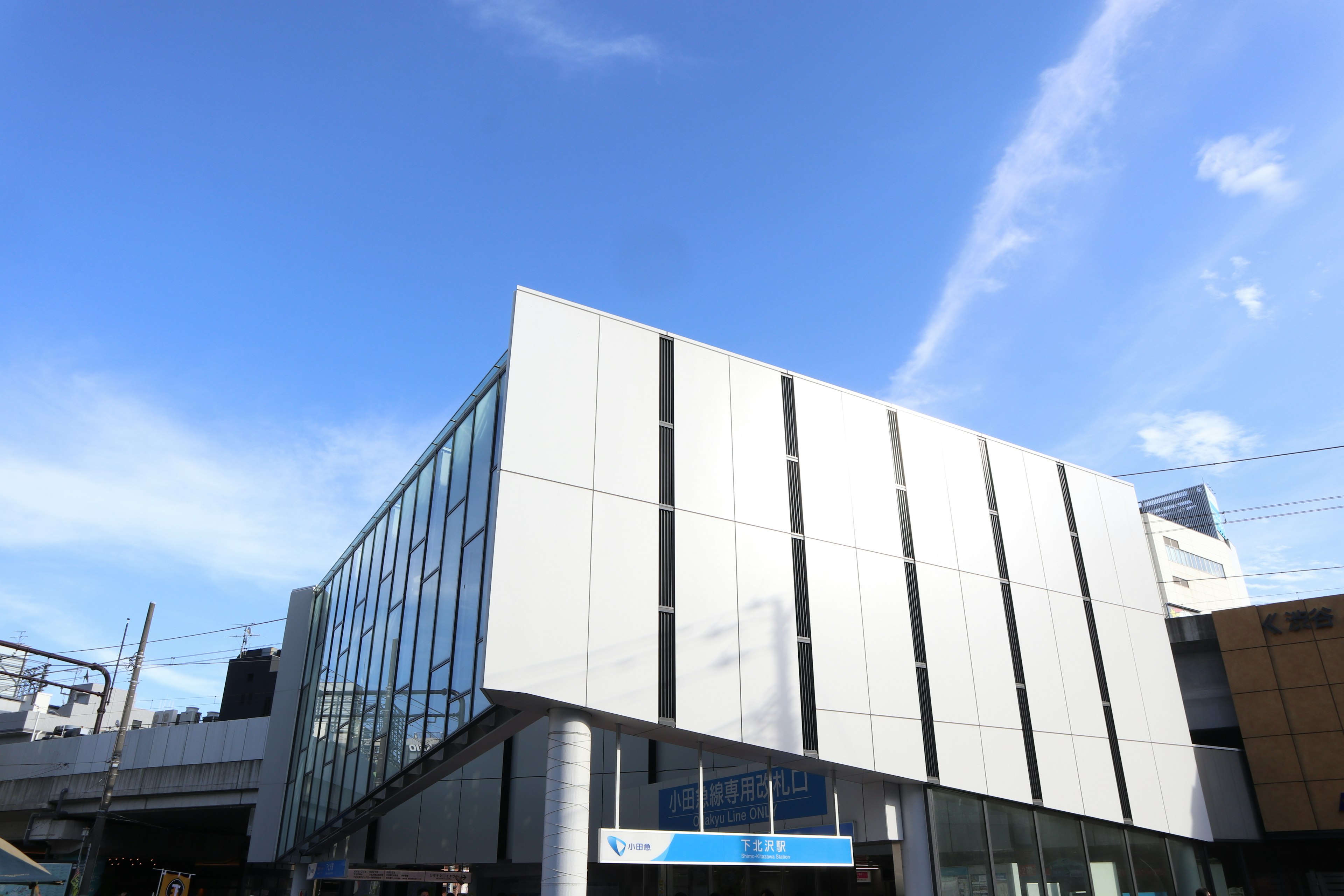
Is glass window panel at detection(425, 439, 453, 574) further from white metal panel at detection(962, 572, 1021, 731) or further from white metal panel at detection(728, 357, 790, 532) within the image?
white metal panel at detection(962, 572, 1021, 731)

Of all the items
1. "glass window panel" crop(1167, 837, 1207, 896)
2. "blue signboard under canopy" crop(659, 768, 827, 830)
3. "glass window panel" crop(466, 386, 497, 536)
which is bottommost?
"glass window panel" crop(1167, 837, 1207, 896)

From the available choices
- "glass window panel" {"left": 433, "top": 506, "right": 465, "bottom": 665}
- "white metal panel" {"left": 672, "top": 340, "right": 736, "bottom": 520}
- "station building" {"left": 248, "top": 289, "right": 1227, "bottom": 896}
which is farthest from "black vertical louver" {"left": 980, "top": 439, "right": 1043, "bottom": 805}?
"glass window panel" {"left": 433, "top": 506, "right": 465, "bottom": 665}

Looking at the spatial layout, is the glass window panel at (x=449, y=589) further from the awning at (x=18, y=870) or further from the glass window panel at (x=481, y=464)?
the awning at (x=18, y=870)

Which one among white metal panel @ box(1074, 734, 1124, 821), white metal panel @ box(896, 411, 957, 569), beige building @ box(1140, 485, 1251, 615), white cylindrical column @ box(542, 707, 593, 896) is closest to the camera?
white cylindrical column @ box(542, 707, 593, 896)

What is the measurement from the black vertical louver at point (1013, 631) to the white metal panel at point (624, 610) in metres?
9.78

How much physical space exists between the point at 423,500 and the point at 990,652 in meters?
14.5

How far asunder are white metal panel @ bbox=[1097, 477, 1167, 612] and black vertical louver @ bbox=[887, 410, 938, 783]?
813cm

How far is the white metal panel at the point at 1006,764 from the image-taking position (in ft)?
60.0

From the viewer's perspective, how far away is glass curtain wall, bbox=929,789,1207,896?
17.3 m

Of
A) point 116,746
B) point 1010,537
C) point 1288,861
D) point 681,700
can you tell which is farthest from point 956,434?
point 116,746

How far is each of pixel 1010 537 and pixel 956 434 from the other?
302cm

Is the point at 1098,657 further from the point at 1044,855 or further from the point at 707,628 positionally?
the point at 707,628

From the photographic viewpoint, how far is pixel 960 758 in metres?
17.9

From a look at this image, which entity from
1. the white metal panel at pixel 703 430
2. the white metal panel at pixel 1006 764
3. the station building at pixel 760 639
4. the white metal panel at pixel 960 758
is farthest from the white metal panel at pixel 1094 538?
the white metal panel at pixel 703 430
